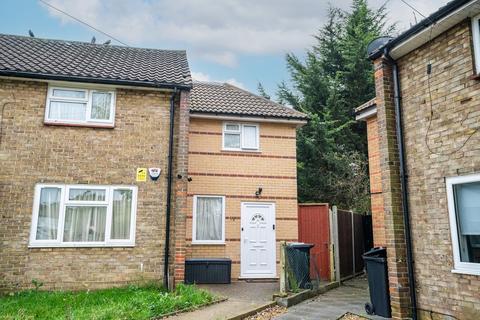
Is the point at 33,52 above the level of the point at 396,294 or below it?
above

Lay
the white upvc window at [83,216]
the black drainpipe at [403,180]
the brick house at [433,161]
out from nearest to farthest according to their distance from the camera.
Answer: the brick house at [433,161] → the black drainpipe at [403,180] → the white upvc window at [83,216]

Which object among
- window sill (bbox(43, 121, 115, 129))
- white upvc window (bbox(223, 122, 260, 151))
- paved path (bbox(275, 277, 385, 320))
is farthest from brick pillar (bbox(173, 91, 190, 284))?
paved path (bbox(275, 277, 385, 320))

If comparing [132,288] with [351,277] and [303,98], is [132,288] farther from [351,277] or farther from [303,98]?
[303,98]

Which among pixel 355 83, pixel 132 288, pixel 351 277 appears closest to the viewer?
pixel 132 288

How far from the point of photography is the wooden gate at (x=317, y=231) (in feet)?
36.2

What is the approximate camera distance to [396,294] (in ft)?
20.2

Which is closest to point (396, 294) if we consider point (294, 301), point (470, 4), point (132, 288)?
point (294, 301)

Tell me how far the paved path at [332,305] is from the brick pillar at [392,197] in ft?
2.51

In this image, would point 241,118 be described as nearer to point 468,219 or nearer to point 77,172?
point 77,172

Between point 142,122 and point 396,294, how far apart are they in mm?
6899

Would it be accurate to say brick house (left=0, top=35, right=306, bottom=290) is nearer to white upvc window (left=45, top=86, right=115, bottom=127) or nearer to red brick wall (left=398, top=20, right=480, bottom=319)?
white upvc window (left=45, top=86, right=115, bottom=127)

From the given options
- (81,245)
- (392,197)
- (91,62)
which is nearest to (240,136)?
(91,62)

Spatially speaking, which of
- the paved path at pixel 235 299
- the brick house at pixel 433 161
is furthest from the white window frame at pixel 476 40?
the paved path at pixel 235 299

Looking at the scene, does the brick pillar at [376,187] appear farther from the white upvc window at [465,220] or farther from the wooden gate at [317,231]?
the white upvc window at [465,220]
